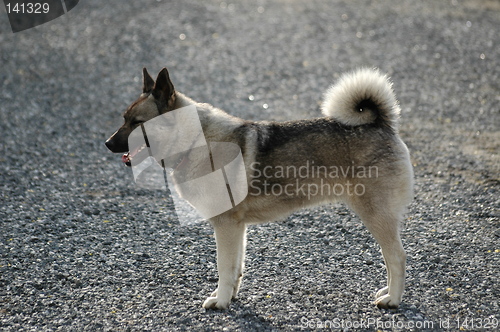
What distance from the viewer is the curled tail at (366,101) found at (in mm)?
4020

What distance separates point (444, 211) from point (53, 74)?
7344mm

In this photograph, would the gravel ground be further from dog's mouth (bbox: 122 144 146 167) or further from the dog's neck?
the dog's neck

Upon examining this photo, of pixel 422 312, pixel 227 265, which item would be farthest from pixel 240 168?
pixel 422 312

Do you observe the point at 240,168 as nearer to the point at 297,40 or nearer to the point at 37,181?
A: the point at 37,181

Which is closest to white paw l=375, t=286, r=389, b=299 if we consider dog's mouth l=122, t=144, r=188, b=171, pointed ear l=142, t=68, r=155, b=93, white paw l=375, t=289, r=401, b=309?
white paw l=375, t=289, r=401, b=309

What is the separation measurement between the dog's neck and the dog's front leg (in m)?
0.63

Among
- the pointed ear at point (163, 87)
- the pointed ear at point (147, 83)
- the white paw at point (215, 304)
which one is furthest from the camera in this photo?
the pointed ear at point (147, 83)

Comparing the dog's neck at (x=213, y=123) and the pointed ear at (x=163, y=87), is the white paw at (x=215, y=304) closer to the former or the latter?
the dog's neck at (x=213, y=123)

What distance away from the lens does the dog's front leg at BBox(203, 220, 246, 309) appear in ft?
12.9

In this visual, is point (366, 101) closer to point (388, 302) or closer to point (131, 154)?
point (388, 302)

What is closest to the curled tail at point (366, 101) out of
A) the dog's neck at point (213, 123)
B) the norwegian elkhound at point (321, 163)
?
the norwegian elkhound at point (321, 163)

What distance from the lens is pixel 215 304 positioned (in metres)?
3.93

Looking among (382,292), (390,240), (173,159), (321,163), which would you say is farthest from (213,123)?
(382,292)

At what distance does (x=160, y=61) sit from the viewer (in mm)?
10562
